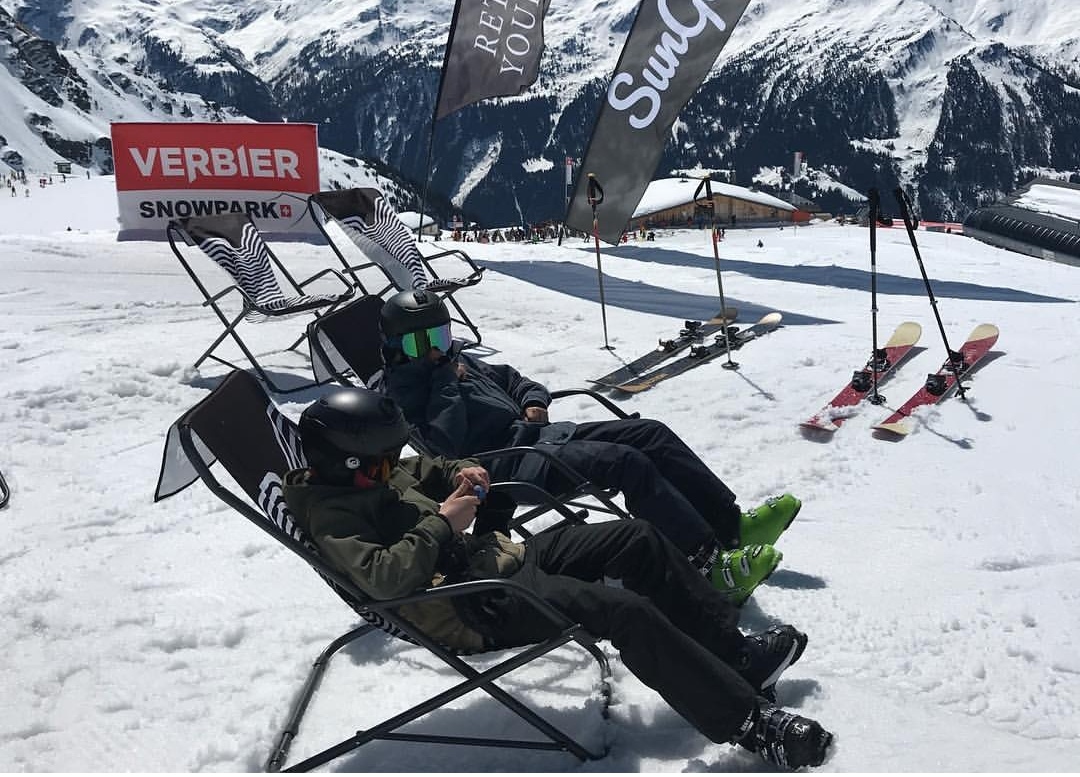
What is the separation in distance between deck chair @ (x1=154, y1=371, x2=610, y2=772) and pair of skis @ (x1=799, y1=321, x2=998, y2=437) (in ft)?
10.3

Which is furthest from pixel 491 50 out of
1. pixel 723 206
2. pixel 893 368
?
pixel 723 206

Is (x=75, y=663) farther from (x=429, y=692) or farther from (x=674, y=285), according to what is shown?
(x=674, y=285)

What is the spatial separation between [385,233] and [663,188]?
65231mm

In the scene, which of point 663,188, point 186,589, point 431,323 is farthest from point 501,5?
point 663,188

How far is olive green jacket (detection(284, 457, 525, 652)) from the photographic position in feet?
7.96

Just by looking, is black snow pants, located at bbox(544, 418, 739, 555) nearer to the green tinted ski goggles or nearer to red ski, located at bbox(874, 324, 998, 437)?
the green tinted ski goggles

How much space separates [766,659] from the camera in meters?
2.59

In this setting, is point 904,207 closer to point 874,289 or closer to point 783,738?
point 874,289

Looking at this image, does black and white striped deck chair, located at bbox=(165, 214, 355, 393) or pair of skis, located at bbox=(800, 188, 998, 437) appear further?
black and white striped deck chair, located at bbox=(165, 214, 355, 393)

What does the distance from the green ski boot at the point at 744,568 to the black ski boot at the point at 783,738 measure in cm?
79

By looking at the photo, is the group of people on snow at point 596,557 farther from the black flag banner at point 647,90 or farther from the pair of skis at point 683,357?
the black flag banner at point 647,90

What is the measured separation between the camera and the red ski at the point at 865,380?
5551mm

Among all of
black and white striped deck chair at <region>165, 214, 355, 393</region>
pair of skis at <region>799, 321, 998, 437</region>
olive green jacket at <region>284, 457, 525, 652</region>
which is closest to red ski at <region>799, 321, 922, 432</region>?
pair of skis at <region>799, 321, 998, 437</region>

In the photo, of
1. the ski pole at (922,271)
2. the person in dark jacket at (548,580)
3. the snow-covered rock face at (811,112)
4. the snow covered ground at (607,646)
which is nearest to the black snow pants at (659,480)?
the snow covered ground at (607,646)
